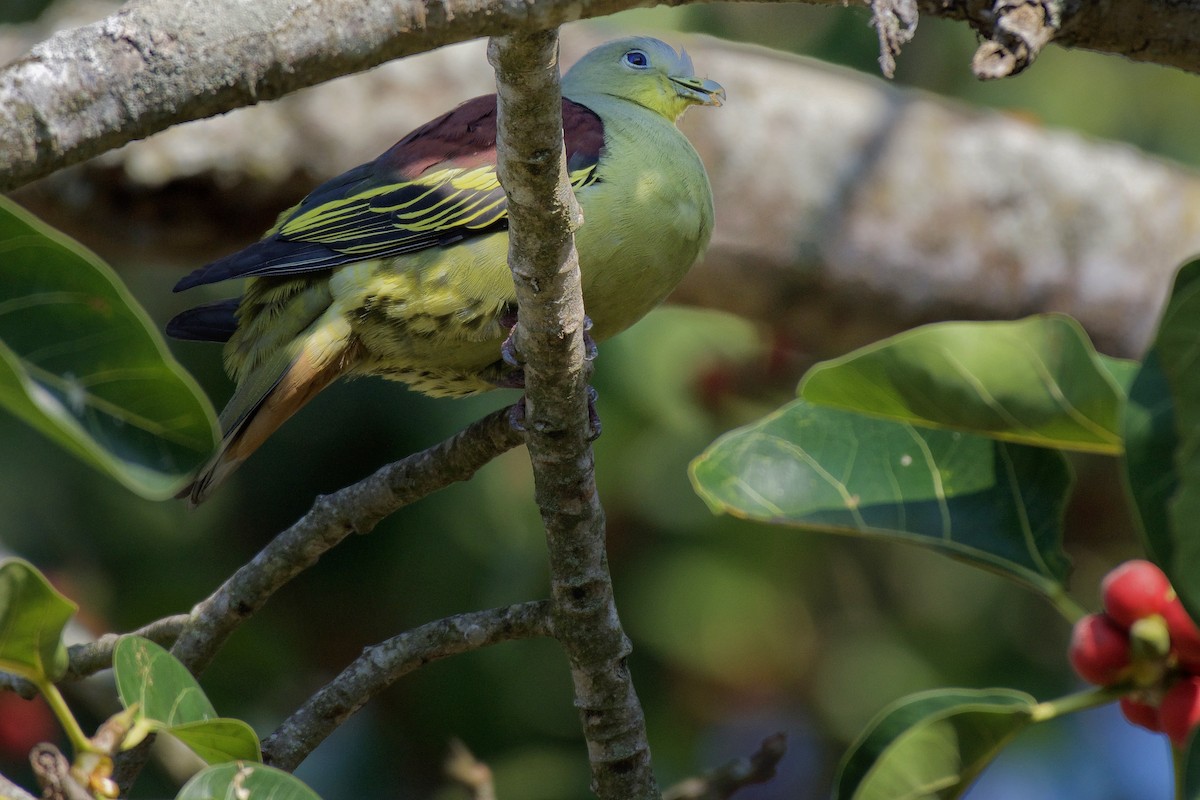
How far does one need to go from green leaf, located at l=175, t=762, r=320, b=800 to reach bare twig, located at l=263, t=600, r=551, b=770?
60 cm

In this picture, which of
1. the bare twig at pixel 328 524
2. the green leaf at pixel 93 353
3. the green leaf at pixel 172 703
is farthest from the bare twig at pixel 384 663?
the green leaf at pixel 93 353

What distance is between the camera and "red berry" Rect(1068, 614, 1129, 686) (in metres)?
1.88

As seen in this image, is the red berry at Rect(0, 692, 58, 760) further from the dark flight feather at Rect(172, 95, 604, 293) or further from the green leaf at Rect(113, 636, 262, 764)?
the green leaf at Rect(113, 636, 262, 764)

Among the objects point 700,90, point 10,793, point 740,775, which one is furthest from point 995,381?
point 700,90

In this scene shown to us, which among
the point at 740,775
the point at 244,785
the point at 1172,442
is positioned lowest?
the point at 740,775

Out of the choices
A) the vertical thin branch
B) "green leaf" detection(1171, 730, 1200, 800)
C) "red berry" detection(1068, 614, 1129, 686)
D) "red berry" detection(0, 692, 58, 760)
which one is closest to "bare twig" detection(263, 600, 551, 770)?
the vertical thin branch

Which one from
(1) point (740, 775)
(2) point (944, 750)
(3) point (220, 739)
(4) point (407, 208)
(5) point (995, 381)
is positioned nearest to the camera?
(3) point (220, 739)

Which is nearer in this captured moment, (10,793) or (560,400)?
(10,793)

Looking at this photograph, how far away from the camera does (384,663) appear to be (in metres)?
2.00

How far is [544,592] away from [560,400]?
2.44 meters

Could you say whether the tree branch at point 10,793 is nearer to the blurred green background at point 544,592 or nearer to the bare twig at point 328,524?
the bare twig at point 328,524

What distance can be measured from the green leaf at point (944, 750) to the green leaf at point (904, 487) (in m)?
0.29

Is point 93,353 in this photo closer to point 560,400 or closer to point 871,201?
point 560,400

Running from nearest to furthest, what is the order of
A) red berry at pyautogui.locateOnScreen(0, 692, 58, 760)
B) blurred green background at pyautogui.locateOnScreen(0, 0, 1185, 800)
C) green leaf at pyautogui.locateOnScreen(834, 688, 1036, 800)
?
green leaf at pyautogui.locateOnScreen(834, 688, 1036, 800)
red berry at pyautogui.locateOnScreen(0, 692, 58, 760)
blurred green background at pyautogui.locateOnScreen(0, 0, 1185, 800)
